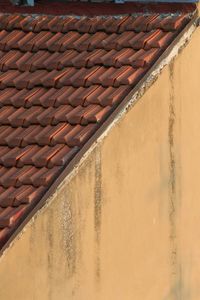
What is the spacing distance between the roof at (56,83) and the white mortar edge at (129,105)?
11 centimetres

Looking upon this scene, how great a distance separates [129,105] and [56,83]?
3.45ft

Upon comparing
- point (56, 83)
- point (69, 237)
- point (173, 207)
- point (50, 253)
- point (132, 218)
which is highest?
point (56, 83)

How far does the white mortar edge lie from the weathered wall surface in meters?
0.04

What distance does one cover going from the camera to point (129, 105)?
14094 mm

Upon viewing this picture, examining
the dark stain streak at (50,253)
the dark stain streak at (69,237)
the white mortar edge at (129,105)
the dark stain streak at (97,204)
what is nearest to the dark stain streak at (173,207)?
the white mortar edge at (129,105)

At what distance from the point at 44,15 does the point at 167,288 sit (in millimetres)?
3180

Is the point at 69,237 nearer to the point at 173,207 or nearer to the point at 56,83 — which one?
the point at 173,207

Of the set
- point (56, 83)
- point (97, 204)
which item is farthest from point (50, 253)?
point (56, 83)

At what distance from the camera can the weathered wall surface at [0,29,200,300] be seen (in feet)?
44.4

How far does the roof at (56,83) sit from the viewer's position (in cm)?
1380

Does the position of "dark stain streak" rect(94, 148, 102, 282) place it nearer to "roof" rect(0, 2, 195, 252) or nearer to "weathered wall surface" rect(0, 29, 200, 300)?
"weathered wall surface" rect(0, 29, 200, 300)

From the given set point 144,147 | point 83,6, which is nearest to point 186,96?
point 144,147

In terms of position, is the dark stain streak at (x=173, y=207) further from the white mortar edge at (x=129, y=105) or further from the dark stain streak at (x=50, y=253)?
the dark stain streak at (x=50, y=253)

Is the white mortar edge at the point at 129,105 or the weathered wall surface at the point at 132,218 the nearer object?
the white mortar edge at the point at 129,105
